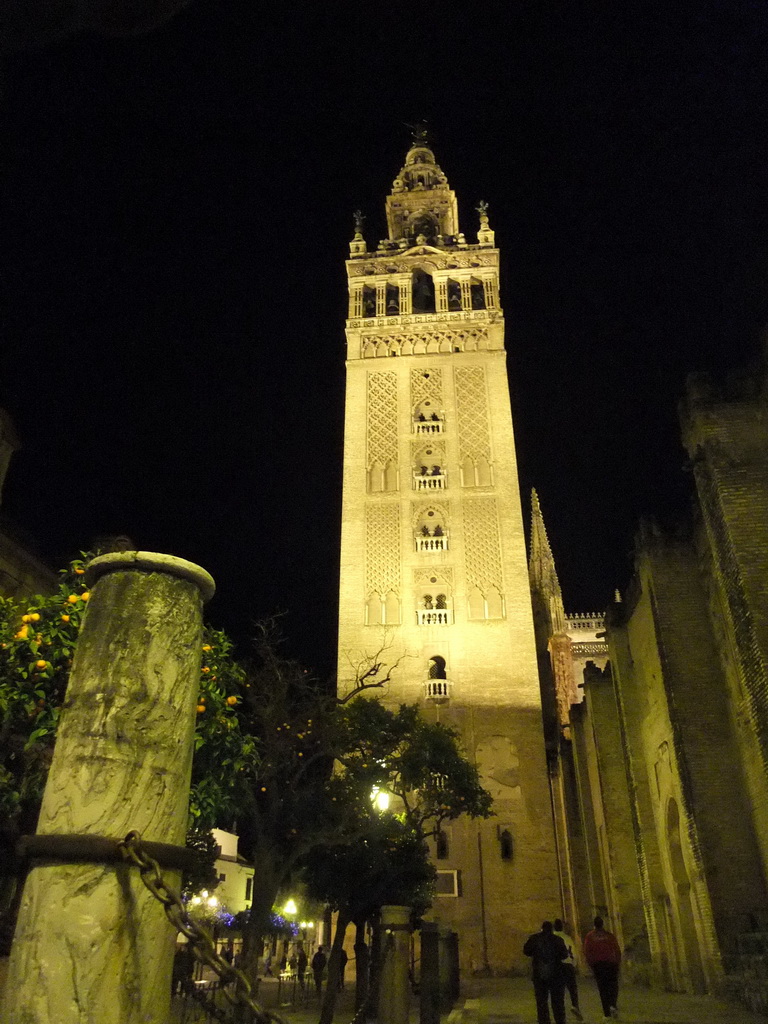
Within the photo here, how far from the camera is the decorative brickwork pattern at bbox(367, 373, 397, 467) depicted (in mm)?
28078

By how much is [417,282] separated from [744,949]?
2883 centimetres

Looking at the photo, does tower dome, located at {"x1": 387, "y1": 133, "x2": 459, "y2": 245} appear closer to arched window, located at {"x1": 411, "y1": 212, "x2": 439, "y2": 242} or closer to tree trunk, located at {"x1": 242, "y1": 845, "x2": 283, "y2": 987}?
arched window, located at {"x1": 411, "y1": 212, "x2": 439, "y2": 242}

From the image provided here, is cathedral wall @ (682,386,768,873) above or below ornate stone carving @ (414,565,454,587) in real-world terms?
below

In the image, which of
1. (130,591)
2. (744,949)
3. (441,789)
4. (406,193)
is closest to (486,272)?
(406,193)

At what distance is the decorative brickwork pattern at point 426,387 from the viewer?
29.2 m

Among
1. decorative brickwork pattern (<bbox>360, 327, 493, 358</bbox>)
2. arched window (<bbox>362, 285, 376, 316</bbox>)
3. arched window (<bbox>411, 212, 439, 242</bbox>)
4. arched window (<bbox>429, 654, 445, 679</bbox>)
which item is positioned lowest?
arched window (<bbox>429, 654, 445, 679</bbox>)

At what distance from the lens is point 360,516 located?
26812 mm

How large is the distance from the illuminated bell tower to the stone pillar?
1381 centimetres

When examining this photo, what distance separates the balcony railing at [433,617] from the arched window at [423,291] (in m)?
14.3

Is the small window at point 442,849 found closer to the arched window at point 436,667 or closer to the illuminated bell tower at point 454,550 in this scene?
the illuminated bell tower at point 454,550

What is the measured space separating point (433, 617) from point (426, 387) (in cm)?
937

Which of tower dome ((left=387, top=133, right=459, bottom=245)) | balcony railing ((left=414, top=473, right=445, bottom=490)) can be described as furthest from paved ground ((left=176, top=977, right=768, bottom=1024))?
tower dome ((left=387, top=133, right=459, bottom=245))

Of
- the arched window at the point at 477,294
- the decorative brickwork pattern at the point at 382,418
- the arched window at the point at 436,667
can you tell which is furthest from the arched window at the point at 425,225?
the arched window at the point at 436,667

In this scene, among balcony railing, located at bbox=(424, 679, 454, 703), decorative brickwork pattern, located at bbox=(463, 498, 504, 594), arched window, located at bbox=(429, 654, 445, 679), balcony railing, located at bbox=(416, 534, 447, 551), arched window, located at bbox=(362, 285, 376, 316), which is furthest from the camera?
arched window, located at bbox=(362, 285, 376, 316)
